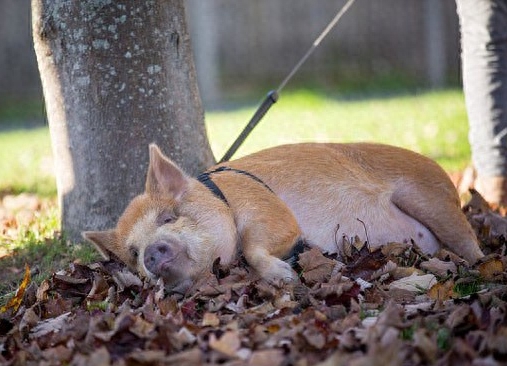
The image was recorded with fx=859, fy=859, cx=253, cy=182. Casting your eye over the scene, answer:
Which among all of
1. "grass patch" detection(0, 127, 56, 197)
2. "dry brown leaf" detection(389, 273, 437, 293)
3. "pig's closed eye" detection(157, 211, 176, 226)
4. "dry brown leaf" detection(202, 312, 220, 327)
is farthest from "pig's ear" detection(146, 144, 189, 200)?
"grass patch" detection(0, 127, 56, 197)

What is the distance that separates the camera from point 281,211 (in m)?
4.25

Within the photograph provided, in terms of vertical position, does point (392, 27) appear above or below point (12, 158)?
above

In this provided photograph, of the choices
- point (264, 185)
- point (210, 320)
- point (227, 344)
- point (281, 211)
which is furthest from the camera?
point (264, 185)

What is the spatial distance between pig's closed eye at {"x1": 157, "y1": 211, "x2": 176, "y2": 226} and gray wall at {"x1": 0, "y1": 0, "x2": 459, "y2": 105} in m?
11.3

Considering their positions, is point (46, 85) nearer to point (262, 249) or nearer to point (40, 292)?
point (40, 292)

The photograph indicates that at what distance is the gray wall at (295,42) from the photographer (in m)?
15.6

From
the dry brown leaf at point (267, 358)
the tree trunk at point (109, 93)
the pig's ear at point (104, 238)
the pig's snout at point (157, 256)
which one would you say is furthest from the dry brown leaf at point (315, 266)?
the tree trunk at point (109, 93)

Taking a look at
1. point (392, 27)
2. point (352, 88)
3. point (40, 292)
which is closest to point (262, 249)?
point (40, 292)

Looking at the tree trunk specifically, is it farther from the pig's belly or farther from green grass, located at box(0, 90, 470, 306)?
the pig's belly

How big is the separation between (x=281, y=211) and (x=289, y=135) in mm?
5541

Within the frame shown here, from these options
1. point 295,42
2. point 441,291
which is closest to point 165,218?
point 441,291

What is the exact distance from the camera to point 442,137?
8.91 meters

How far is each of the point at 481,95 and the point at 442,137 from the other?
296cm

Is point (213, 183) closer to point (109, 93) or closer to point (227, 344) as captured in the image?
point (109, 93)
